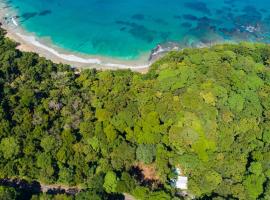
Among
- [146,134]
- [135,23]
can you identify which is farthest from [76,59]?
[146,134]

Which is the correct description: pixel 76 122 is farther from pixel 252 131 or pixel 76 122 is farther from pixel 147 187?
pixel 252 131

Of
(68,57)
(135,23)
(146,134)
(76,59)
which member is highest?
(135,23)

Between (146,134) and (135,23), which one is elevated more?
(135,23)

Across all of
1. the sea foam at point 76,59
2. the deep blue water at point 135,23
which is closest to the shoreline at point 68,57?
the sea foam at point 76,59

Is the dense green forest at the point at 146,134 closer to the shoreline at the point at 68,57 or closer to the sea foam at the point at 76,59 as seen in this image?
the shoreline at the point at 68,57

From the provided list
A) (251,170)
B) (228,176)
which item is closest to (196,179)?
(228,176)

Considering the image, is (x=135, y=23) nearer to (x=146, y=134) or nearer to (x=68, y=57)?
(x=68, y=57)
